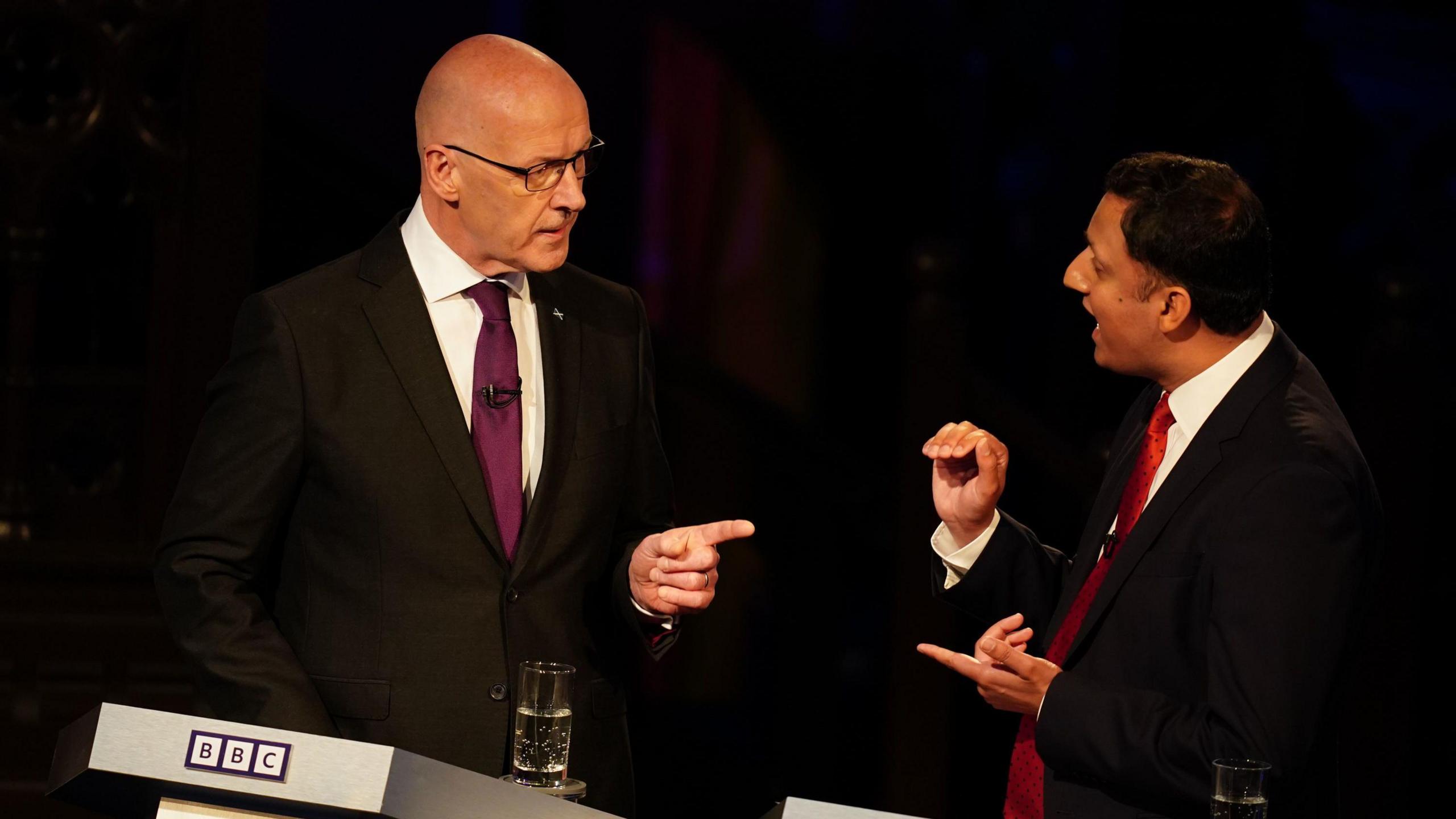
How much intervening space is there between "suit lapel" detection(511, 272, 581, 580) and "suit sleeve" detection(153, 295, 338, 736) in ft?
1.07

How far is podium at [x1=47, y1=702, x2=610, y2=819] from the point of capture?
4.73ft

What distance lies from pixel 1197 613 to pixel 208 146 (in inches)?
95.3

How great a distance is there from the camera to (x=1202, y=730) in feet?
6.39

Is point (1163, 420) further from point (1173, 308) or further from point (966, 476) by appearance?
point (966, 476)

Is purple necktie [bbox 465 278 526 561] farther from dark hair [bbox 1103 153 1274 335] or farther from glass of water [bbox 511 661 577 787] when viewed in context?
dark hair [bbox 1103 153 1274 335]

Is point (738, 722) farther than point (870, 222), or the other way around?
point (870, 222)

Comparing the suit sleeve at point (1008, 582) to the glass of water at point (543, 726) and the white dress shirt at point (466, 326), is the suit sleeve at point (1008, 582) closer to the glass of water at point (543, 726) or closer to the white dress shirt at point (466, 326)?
the white dress shirt at point (466, 326)

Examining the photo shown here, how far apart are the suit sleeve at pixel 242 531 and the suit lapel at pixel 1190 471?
1.01m

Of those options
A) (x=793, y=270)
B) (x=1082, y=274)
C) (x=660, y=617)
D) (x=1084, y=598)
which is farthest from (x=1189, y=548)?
(x=793, y=270)

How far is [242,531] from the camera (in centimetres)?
217

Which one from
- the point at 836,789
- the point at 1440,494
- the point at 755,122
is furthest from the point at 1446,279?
the point at 836,789

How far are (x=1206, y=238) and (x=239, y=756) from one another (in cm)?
137

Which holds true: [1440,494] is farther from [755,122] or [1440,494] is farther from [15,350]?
[15,350]

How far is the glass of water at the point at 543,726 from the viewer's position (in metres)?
1.77
